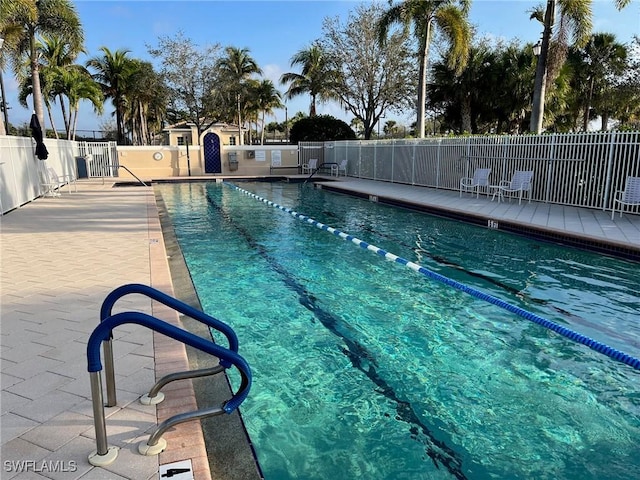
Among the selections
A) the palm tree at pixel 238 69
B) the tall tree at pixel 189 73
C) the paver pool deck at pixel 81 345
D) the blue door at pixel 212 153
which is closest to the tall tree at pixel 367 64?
the palm tree at pixel 238 69

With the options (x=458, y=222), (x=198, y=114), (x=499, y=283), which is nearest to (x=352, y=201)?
(x=458, y=222)

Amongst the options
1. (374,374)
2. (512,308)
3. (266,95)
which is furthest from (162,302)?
(266,95)

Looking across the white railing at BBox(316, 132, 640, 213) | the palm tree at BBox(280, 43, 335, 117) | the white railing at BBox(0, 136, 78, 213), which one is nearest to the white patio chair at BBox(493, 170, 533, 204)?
the white railing at BBox(316, 132, 640, 213)

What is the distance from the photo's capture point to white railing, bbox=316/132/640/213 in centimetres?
1023

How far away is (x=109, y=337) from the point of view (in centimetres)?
228

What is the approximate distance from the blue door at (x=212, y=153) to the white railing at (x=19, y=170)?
10.1m

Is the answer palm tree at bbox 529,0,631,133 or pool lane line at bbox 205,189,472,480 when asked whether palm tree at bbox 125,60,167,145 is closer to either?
palm tree at bbox 529,0,631,133

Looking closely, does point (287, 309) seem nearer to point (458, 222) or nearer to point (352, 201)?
point (458, 222)

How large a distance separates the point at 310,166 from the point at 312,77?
14.5 meters

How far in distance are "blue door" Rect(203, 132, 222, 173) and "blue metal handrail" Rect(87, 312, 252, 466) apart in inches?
959

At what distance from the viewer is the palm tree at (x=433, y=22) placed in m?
18.6

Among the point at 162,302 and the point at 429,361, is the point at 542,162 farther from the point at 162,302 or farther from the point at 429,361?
the point at 162,302

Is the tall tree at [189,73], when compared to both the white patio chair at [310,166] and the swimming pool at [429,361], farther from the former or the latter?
the swimming pool at [429,361]

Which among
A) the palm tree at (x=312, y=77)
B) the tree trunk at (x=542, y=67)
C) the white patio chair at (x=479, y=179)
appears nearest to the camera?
→ the white patio chair at (x=479, y=179)
